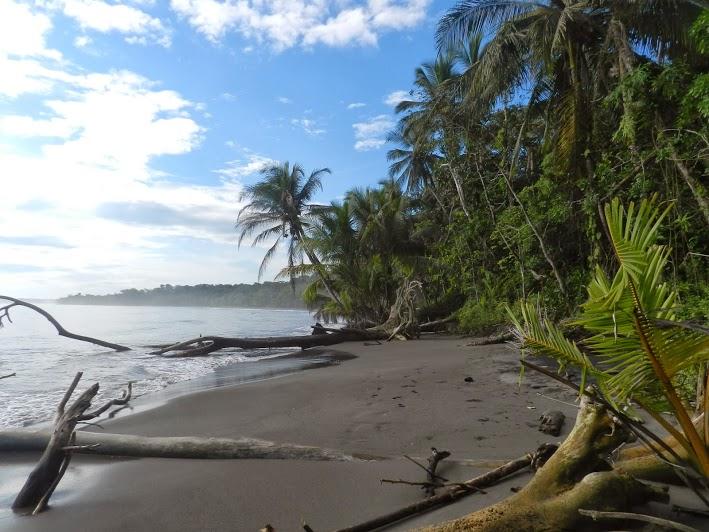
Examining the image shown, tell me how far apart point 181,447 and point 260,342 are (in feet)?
35.5

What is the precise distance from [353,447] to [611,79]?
10.4 metres

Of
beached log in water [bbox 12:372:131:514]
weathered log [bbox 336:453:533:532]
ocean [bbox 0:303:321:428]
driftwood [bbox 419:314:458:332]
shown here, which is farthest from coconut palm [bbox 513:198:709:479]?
driftwood [bbox 419:314:458:332]

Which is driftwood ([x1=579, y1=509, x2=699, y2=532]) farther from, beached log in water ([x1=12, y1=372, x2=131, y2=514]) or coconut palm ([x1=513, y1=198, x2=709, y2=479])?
beached log in water ([x1=12, y1=372, x2=131, y2=514])

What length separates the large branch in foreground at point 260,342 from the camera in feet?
43.9

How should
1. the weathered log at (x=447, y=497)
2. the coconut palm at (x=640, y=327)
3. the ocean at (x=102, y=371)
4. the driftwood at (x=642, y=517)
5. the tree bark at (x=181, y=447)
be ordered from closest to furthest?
the driftwood at (x=642, y=517)
the coconut palm at (x=640, y=327)
the weathered log at (x=447, y=497)
the tree bark at (x=181, y=447)
the ocean at (x=102, y=371)

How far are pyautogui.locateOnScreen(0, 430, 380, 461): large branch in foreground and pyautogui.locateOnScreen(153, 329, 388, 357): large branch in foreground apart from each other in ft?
29.2

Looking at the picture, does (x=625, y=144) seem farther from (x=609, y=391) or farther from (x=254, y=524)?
(x=254, y=524)

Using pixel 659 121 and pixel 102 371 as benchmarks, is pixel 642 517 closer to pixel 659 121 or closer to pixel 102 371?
pixel 659 121

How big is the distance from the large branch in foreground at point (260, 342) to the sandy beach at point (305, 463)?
22.5ft

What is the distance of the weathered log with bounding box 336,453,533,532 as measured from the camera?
7.33 feet

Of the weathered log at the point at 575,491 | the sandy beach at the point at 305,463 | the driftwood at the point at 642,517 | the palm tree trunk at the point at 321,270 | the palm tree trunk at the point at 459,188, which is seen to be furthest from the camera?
the palm tree trunk at the point at 321,270

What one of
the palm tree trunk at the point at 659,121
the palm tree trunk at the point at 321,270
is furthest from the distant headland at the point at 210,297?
the palm tree trunk at the point at 659,121

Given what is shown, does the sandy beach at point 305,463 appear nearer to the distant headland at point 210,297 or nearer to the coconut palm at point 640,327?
the coconut palm at point 640,327

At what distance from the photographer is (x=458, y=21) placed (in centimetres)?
1062
